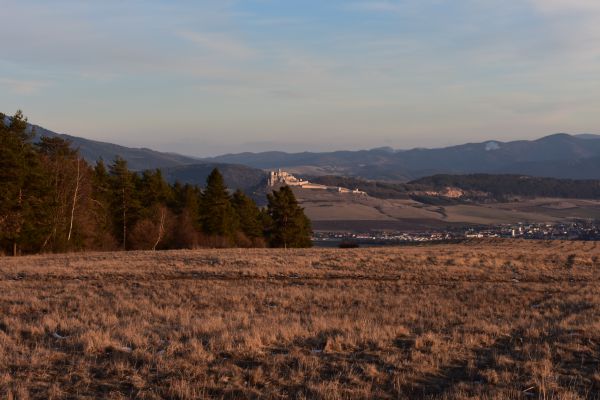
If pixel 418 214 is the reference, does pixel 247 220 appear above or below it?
above

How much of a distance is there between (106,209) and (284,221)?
1952 centimetres

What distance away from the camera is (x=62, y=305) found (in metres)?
16.4

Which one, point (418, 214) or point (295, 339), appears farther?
point (418, 214)

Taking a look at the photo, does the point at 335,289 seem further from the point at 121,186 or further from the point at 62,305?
the point at 121,186

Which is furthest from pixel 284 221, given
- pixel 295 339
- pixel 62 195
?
pixel 295 339

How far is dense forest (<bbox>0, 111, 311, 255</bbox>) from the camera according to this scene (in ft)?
125

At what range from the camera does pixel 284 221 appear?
62.4 m

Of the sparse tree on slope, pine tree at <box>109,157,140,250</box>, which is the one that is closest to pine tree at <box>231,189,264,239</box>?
the sparse tree on slope

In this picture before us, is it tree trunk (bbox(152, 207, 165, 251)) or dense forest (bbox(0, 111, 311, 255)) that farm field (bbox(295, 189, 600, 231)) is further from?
tree trunk (bbox(152, 207, 165, 251))

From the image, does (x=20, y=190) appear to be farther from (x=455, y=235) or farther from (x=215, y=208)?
(x=455, y=235)

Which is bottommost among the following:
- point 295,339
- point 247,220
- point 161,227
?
point 247,220

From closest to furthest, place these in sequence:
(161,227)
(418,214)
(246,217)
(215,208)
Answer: (161,227) → (215,208) → (246,217) → (418,214)

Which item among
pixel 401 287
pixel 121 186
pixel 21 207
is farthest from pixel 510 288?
pixel 121 186

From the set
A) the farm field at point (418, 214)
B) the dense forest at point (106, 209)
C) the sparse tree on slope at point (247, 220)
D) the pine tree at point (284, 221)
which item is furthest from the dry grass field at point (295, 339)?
the farm field at point (418, 214)
